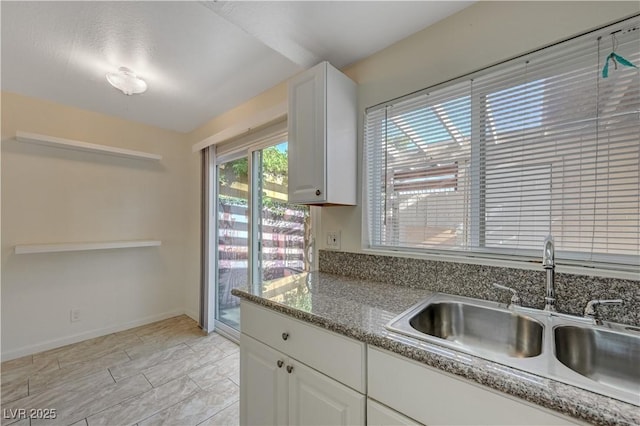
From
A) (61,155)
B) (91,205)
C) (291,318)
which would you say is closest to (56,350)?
(91,205)

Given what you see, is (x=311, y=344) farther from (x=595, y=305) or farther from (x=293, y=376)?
(x=595, y=305)

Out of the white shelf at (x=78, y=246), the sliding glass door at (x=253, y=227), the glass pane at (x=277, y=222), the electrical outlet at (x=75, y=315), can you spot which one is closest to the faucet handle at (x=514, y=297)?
the sliding glass door at (x=253, y=227)

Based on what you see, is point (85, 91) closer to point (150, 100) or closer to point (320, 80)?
point (150, 100)

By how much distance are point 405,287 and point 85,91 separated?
305 cm

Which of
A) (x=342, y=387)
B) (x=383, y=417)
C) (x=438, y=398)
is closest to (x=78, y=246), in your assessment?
(x=342, y=387)

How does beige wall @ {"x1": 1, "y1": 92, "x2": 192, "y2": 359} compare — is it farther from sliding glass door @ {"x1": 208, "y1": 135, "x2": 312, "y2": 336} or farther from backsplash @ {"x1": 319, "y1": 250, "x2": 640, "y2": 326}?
backsplash @ {"x1": 319, "y1": 250, "x2": 640, "y2": 326}

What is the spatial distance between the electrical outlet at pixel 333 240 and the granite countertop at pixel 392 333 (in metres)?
0.20

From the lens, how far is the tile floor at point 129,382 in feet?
5.41

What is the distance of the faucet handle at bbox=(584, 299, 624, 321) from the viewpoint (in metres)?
0.88

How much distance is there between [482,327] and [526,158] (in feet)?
2.52

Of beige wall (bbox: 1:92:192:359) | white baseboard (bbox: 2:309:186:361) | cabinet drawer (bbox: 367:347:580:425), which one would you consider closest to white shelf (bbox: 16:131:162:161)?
beige wall (bbox: 1:92:192:359)

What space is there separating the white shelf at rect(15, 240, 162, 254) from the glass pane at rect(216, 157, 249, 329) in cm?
78

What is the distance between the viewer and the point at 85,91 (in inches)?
90.3

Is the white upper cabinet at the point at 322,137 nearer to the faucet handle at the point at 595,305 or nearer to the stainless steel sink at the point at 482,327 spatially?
the stainless steel sink at the point at 482,327
